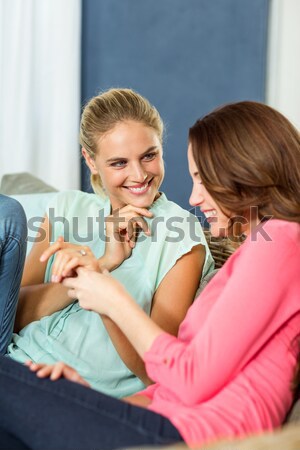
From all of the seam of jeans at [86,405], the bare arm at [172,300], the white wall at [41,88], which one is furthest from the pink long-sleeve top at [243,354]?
the white wall at [41,88]

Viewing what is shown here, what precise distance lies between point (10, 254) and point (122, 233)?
280mm

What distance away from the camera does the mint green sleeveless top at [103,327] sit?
1429 mm

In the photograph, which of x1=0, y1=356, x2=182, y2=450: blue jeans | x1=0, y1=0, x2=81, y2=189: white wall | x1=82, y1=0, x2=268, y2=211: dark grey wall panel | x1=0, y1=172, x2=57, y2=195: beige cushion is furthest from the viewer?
x1=82, y1=0, x2=268, y2=211: dark grey wall panel

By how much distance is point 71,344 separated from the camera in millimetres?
1467

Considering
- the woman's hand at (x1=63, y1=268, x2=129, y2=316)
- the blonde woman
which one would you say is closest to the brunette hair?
the woman's hand at (x1=63, y1=268, x2=129, y2=316)

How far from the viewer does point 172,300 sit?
1412 mm

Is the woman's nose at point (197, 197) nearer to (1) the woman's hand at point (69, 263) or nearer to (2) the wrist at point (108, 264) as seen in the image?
(1) the woman's hand at point (69, 263)

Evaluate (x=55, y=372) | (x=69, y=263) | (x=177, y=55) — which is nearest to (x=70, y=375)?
(x=55, y=372)

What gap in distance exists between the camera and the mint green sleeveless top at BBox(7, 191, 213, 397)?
1429 millimetres

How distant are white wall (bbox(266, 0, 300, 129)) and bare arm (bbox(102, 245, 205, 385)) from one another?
186 centimetres

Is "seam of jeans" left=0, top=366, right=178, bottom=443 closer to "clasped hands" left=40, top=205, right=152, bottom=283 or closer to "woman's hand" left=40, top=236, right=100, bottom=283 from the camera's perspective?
"woman's hand" left=40, top=236, right=100, bottom=283

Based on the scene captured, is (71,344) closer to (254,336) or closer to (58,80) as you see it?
(254,336)

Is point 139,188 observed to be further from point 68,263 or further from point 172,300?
point 68,263

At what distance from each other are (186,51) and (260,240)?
89.1 inches
